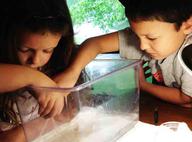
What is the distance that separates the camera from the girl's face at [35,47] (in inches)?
26.5

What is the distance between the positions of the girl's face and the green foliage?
1.09 meters

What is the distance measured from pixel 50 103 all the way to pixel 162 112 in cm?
28

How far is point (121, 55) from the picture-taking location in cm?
91

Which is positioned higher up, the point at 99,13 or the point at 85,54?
the point at 99,13

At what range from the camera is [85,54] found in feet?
2.72

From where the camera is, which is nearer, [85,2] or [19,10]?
[19,10]

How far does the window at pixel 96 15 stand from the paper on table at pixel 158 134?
47.4 inches

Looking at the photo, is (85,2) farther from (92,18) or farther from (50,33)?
(50,33)

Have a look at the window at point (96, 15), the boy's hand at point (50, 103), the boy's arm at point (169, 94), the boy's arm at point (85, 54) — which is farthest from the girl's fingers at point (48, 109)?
the window at point (96, 15)

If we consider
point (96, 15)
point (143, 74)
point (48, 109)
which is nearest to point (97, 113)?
point (48, 109)

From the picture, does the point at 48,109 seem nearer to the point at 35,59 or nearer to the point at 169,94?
the point at 35,59

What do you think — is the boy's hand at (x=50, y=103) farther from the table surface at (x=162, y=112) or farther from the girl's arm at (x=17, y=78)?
the table surface at (x=162, y=112)

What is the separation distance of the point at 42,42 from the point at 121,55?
12.1 inches

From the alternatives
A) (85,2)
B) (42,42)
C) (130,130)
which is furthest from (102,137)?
(85,2)
